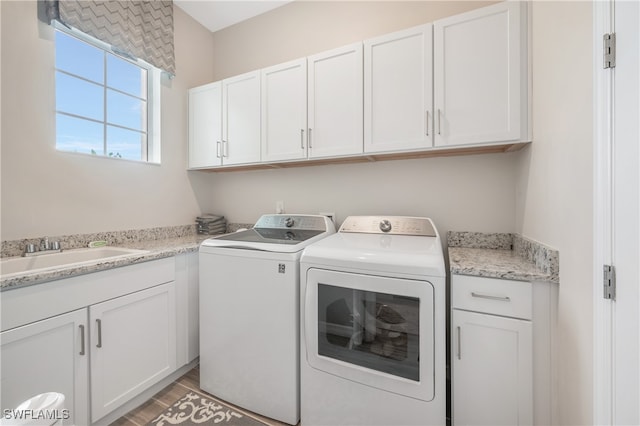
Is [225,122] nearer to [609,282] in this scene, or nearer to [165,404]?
[165,404]

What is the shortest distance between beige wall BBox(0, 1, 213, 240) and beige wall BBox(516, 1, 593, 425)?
2633 mm

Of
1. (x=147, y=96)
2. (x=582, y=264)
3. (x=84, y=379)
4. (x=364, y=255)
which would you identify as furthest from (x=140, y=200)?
(x=582, y=264)

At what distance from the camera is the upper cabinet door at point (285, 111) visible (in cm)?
189

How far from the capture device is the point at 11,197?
4.60 feet

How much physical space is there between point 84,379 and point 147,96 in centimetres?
210

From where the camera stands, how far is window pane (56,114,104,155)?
1636 millimetres

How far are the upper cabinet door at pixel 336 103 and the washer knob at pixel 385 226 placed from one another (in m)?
0.51

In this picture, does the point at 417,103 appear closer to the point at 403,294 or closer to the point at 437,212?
the point at 437,212

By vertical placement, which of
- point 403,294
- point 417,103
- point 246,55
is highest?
point 246,55

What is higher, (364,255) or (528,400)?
(364,255)

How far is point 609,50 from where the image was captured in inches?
30.6

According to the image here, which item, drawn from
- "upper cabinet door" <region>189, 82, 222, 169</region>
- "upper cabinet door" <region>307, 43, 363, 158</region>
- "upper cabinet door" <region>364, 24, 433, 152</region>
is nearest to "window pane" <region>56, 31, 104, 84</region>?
"upper cabinet door" <region>189, 82, 222, 169</region>

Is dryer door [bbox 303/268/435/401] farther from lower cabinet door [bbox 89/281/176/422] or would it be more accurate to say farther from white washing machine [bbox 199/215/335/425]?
lower cabinet door [bbox 89/281/176/422]

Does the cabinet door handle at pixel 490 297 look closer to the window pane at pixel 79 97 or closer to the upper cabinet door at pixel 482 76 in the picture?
the upper cabinet door at pixel 482 76
